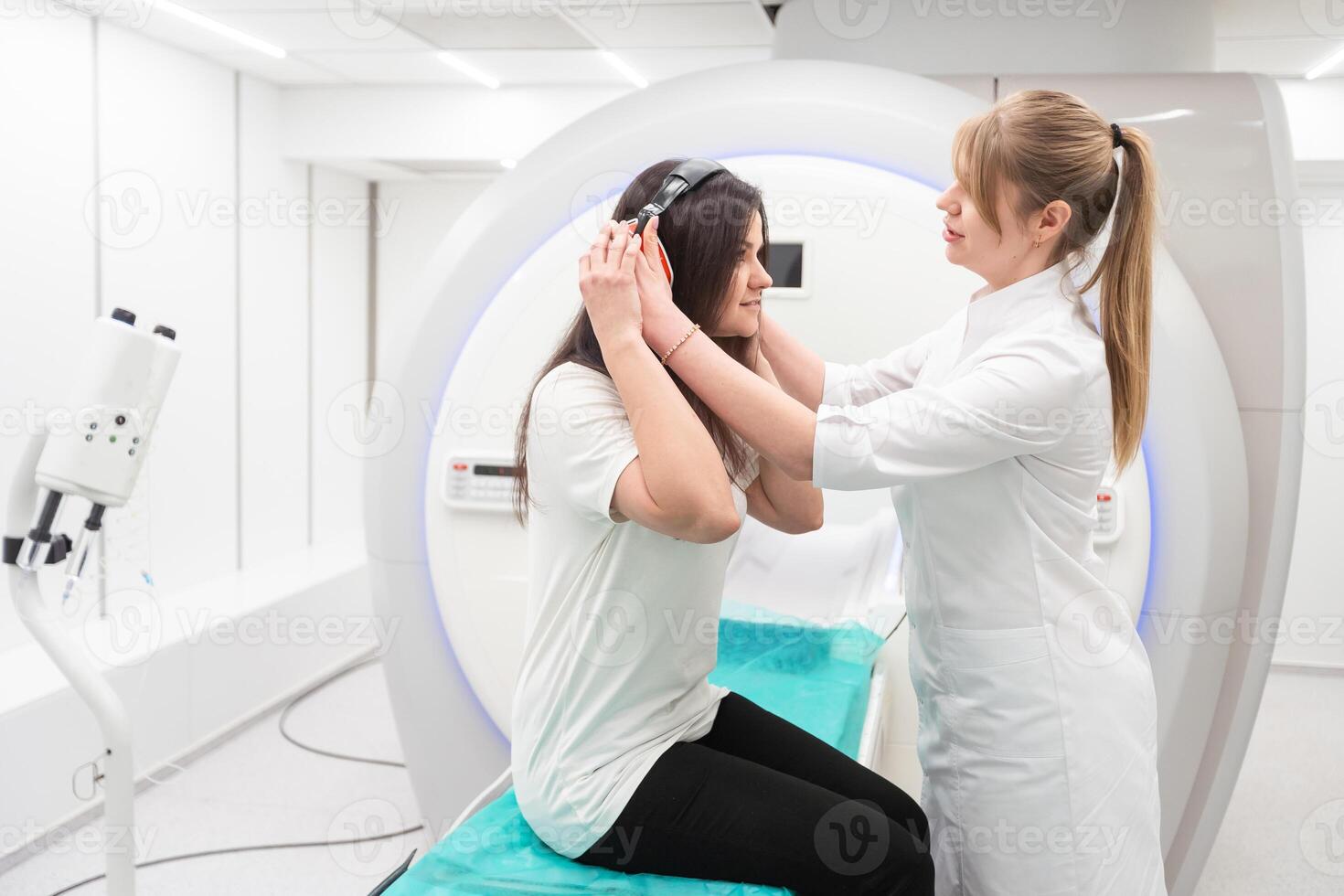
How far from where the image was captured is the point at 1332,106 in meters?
3.43

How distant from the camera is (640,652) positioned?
1.20 metres

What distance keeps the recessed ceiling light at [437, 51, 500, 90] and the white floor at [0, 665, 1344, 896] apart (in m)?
2.01

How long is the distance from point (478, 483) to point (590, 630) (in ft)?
2.97

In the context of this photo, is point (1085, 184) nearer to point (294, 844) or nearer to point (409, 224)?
point (294, 844)

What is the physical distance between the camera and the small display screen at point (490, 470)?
2006 mm

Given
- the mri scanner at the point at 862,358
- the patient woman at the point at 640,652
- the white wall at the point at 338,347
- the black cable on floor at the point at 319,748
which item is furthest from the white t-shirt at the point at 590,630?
the white wall at the point at 338,347

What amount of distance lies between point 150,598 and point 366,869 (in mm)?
1305

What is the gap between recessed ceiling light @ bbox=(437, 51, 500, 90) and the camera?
131 inches

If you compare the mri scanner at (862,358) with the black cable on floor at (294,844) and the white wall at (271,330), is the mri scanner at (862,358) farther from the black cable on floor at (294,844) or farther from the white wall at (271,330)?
the white wall at (271,330)

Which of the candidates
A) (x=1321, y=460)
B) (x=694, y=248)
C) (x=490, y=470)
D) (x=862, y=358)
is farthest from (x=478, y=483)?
(x=1321, y=460)

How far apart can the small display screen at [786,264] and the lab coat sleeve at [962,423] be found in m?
0.81

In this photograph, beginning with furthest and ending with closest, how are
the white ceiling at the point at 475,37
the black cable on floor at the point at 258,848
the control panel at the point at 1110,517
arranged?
the white ceiling at the point at 475,37, the black cable on floor at the point at 258,848, the control panel at the point at 1110,517

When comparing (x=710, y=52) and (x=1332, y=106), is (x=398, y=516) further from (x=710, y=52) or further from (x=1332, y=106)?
(x=1332, y=106)

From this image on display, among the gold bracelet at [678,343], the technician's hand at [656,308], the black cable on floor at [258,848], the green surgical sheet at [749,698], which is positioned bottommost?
the black cable on floor at [258,848]
